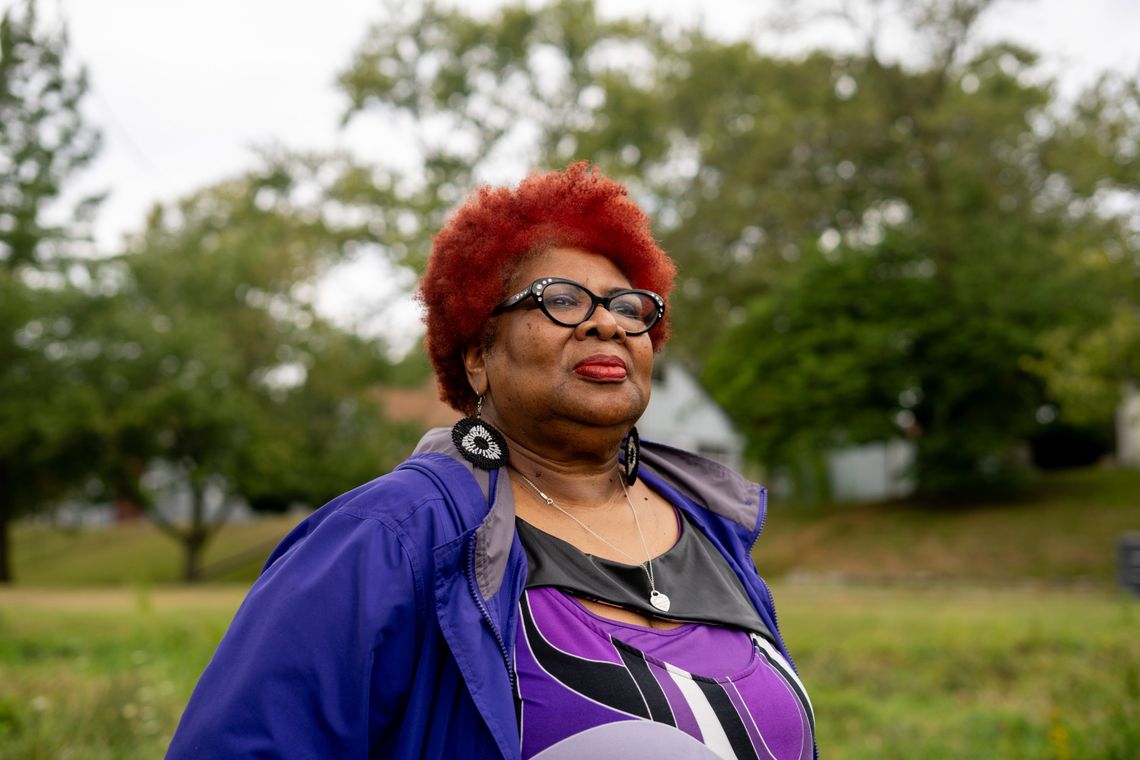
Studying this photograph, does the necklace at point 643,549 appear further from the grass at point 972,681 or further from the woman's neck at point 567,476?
the grass at point 972,681

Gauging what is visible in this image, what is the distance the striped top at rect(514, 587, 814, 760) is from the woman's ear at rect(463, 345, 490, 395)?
26.0 inches

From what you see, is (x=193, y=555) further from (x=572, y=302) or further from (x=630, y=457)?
(x=572, y=302)

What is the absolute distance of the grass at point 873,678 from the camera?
5.48 m

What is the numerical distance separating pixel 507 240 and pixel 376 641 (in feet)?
3.55

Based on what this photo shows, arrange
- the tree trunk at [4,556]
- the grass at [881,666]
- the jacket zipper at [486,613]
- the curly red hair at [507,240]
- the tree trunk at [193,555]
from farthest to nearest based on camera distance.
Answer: the tree trunk at [193,555]
the tree trunk at [4,556]
the grass at [881,666]
the curly red hair at [507,240]
the jacket zipper at [486,613]

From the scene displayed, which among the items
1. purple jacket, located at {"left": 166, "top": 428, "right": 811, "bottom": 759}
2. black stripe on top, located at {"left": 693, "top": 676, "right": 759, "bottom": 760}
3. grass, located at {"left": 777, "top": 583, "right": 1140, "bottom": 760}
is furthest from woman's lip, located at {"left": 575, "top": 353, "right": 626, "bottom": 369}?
grass, located at {"left": 777, "top": 583, "right": 1140, "bottom": 760}

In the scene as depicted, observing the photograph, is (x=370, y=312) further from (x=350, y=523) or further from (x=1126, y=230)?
(x=350, y=523)

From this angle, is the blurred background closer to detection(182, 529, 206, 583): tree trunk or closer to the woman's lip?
detection(182, 529, 206, 583): tree trunk

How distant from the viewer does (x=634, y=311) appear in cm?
274

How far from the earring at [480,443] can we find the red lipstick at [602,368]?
0.25m

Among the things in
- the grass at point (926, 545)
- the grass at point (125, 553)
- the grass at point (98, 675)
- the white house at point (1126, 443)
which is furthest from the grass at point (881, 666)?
the white house at point (1126, 443)

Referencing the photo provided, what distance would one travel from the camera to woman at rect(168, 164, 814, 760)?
1.98m

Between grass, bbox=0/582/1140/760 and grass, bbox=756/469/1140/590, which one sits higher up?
grass, bbox=0/582/1140/760

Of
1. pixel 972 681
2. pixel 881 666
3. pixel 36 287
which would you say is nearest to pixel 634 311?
pixel 972 681
